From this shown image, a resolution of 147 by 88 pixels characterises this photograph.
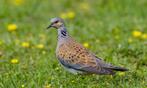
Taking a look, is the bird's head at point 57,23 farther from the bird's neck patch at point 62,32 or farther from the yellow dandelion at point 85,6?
the yellow dandelion at point 85,6

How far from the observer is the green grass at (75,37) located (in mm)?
7625

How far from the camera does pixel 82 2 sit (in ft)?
41.7

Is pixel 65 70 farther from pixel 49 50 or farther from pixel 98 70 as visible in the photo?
pixel 49 50

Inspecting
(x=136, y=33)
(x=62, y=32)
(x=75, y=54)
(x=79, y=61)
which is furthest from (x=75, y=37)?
(x=79, y=61)

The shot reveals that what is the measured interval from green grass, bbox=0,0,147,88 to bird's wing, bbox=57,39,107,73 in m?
0.22

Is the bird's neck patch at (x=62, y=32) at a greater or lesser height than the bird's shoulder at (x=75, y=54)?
greater

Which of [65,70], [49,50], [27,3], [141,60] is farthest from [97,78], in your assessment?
[27,3]

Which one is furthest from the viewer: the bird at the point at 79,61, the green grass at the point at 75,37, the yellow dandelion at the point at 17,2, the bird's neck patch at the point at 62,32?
the yellow dandelion at the point at 17,2

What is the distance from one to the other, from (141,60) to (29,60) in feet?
5.52

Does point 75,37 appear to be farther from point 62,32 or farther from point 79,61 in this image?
point 79,61

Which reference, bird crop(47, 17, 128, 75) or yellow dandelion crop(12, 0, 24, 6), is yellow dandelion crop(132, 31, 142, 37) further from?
yellow dandelion crop(12, 0, 24, 6)

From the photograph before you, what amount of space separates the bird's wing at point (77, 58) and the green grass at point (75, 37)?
22 cm

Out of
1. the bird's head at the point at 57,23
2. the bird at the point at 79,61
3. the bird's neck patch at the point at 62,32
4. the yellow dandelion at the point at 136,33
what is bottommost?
the bird at the point at 79,61

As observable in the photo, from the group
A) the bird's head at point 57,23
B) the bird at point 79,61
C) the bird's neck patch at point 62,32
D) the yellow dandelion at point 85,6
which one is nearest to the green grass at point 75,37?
the yellow dandelion at point 85,6
